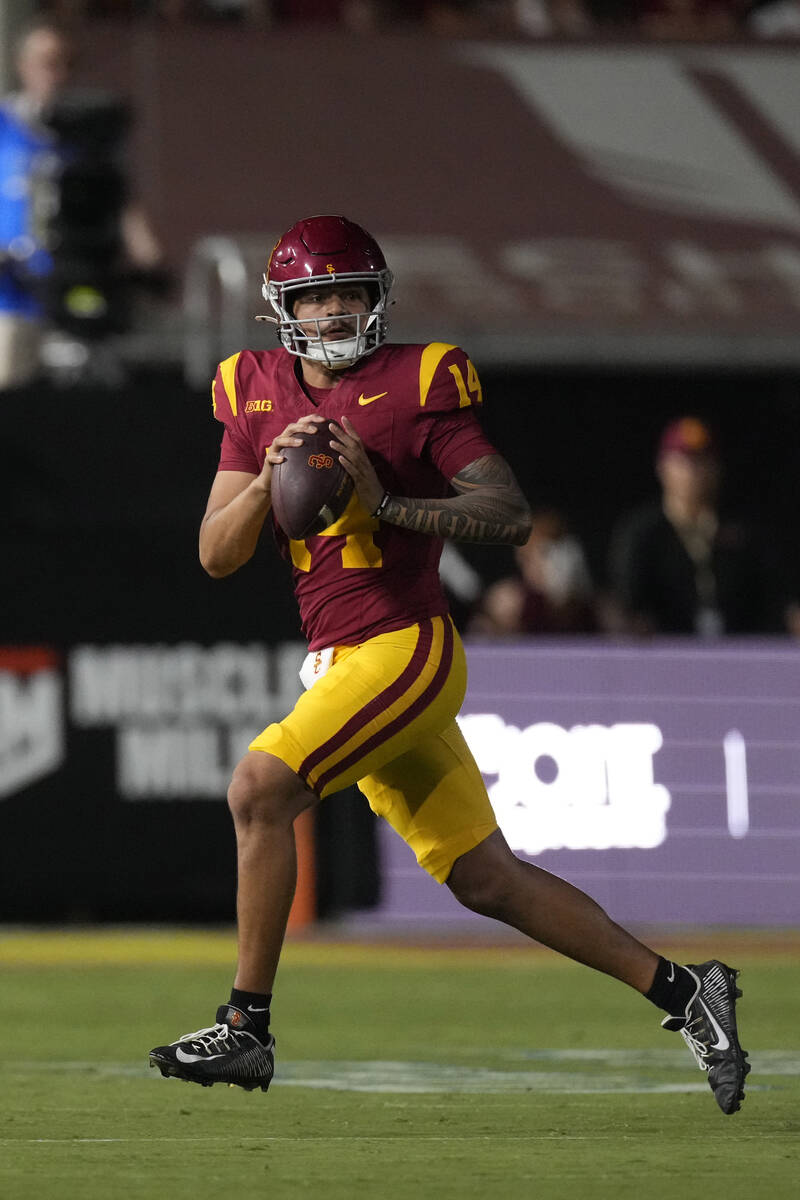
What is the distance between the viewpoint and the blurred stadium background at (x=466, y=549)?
10.1 m

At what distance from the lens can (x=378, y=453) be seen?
549 centimetres

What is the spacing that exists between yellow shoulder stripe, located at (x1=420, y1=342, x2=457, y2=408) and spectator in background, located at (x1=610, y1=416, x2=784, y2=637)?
201 inches

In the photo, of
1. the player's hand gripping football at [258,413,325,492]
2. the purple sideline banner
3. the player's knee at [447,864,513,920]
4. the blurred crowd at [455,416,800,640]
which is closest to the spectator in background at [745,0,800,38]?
the blurred crowd at [455,416,800,640]

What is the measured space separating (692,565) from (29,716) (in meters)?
3.19

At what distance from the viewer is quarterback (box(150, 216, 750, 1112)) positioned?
529cm

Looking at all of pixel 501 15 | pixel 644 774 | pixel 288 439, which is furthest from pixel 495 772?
pixel 501 15

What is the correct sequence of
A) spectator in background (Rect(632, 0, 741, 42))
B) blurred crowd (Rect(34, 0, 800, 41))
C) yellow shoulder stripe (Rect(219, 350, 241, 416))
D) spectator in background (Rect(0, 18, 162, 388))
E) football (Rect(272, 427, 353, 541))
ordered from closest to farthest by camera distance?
1. football (Rect(272, 427, 353, 541))
2. yellow shoulder stripe (Rect(219, 350, 241, 416))
3. spectator in background (Rect(0, 18, 162, 388))
4. blurred crowd (Rect(34, 0, 800, 41))
5. spectator in background (Rect(632, 0, 741, 42))

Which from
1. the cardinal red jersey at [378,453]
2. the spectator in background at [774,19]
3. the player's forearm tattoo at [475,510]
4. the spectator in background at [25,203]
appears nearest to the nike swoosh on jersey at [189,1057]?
the cardinal red jersey at [378,453]

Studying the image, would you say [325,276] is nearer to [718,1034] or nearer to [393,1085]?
[718,1034]

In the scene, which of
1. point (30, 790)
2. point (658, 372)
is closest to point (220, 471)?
point (30, 790)

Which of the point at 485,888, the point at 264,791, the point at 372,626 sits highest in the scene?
the point at 372,626

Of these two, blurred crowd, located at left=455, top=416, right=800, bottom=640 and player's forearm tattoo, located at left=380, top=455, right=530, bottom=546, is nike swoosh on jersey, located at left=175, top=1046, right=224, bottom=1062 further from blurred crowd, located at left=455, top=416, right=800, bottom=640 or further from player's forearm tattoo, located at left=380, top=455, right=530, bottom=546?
blurred crowd, located at left=455, top=416, right=800, bottom=640

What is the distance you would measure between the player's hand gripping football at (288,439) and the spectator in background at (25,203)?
5.88 meters

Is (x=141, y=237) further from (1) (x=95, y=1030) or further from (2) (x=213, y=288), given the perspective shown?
(1) (x=95, y=1030)
